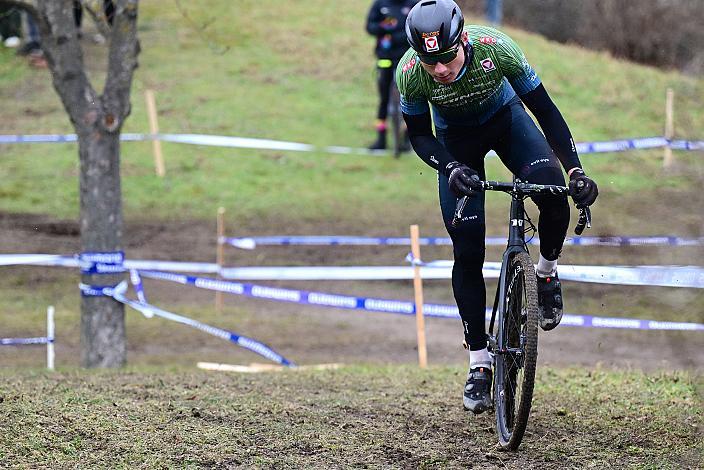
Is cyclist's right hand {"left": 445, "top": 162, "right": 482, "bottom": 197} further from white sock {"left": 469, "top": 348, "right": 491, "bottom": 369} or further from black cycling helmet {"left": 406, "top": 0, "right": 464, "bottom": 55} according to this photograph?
white sock {"left": 469, "top": 348, "right": 491, "bottom": 369}

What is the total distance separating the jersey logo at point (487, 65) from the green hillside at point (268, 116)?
770 cm

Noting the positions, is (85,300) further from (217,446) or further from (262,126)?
(262,126)

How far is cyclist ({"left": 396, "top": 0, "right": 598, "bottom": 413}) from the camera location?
5.15 metres

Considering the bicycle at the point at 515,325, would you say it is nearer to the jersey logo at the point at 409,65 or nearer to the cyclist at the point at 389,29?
the jersey logo at the point at 409,65

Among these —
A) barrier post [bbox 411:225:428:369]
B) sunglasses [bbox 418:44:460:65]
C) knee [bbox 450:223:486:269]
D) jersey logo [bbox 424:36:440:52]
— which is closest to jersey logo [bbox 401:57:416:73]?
sunglasses [bbox 418:44:460:65]

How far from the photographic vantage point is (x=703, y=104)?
118 inches

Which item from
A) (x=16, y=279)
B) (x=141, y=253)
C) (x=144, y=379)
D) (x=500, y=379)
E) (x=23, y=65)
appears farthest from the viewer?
(x=23, y=65)

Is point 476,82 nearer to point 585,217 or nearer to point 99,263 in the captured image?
point 585,217

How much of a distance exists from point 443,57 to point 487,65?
350 mm

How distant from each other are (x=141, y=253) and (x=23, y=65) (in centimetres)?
1112

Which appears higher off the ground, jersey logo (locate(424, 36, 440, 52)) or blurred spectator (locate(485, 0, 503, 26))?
blurred spectator (locate(485, 0, 503, 26))

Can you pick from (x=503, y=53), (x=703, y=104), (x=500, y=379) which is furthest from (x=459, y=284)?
(x=703, y=104)

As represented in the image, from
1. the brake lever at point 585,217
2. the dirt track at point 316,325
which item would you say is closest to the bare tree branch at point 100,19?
the dirt track at point 316,325

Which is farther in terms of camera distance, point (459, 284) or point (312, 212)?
point (312, 212)
